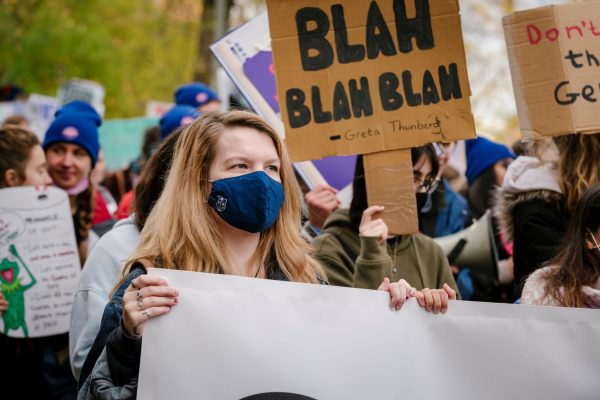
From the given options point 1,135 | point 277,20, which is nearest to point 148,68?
point 1,135

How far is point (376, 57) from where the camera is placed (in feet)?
11.9

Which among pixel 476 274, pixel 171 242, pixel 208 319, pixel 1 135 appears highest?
pixel 1 135

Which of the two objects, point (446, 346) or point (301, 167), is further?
point (301, 167)

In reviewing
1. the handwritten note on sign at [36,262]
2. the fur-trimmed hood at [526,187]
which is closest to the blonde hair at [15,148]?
the handwritten note on sign at [36,262]

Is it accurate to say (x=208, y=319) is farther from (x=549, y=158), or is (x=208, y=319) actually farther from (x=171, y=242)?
(x=549, y=158)

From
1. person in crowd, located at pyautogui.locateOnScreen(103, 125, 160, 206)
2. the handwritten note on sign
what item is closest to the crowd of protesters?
the handwritten note on sign

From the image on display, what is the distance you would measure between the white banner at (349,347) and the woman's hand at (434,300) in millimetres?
22

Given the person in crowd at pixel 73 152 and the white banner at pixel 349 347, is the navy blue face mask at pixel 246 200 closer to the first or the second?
the white banner at pixel 349 347

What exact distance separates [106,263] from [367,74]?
133 centimetres

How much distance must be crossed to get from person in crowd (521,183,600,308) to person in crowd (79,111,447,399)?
773mm

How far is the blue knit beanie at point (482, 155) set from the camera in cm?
633

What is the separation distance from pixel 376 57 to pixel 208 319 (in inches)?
57.4

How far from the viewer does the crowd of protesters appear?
2.84 metres

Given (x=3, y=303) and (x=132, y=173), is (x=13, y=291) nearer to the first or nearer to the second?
(x=3, y=303)
